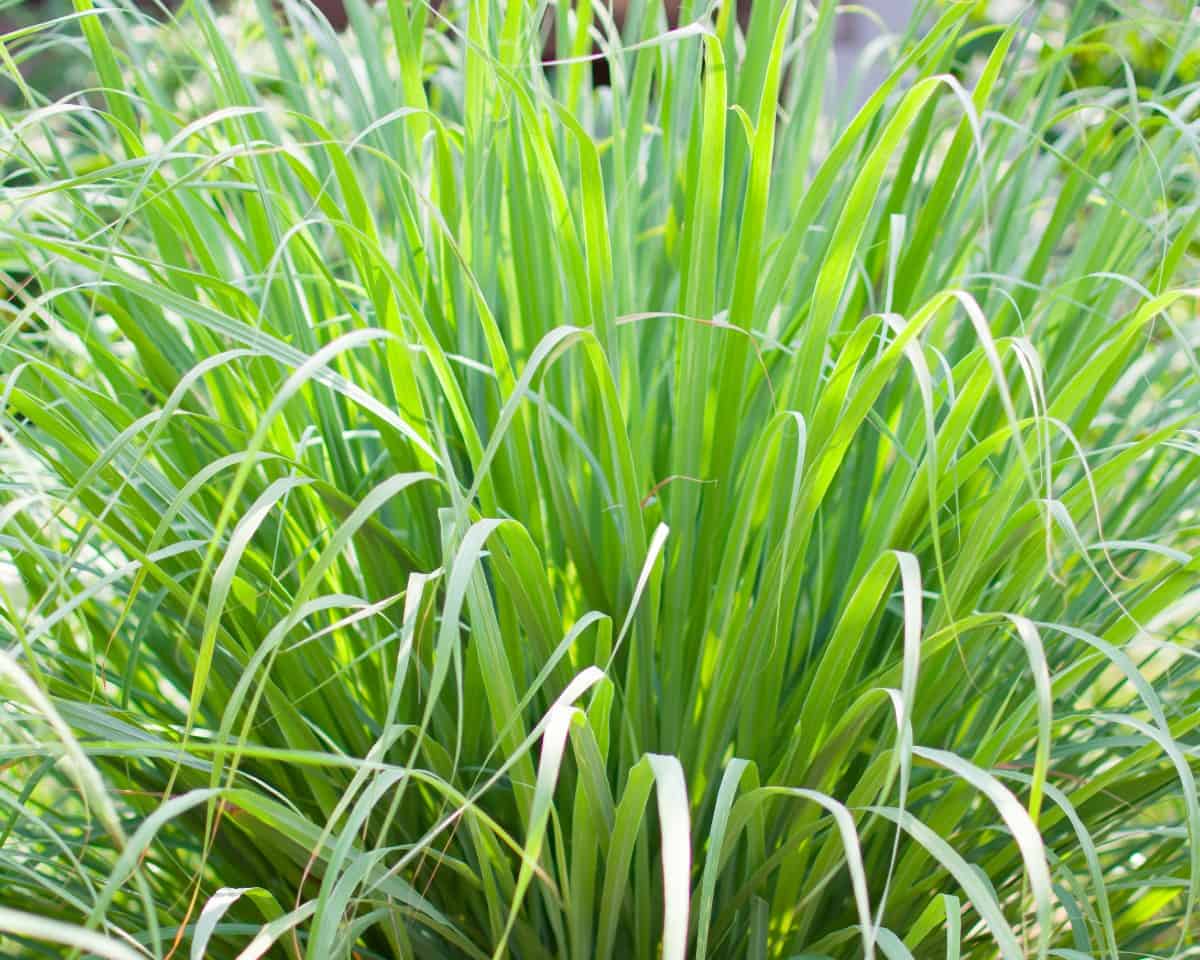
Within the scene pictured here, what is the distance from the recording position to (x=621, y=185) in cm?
73

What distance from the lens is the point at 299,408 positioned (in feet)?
2.40

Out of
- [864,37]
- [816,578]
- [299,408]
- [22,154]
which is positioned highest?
[22,154]

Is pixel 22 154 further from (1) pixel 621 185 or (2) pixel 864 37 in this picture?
(2) pixel 864 37

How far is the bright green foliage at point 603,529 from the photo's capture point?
543 mm

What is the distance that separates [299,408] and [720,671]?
289 millimetres

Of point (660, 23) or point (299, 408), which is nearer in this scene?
point (299, 408)

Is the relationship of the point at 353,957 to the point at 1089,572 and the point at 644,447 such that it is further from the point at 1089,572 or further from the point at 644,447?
the point at 1089,572

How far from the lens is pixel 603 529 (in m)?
0.70

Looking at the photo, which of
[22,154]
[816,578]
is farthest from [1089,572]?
[22,154]

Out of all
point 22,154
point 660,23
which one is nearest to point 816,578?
point 660,23

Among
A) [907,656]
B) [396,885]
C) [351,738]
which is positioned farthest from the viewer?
[351,738]

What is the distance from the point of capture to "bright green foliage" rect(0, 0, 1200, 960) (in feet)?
1.78

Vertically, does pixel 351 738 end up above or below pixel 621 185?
below

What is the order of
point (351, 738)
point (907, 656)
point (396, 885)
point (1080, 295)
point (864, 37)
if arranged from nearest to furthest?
point (907, 656)
point (396, 885)
point (351, 738)
point (1080, 295)
point (864, 37)
